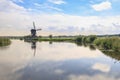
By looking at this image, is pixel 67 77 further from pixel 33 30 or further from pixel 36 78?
pixel 33 30

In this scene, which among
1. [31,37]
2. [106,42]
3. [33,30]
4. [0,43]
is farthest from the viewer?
[31,37]

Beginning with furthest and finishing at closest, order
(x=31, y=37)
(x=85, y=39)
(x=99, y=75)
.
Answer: (x=31, y=37), (x=85, y=39), (x=99, y=75)

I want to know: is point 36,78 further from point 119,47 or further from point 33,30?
point 33,30

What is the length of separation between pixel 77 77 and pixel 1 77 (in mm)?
6226

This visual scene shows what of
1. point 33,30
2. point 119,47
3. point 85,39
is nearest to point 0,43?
point 85,39

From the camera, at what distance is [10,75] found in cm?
2262

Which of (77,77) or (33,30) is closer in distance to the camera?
(77,77)

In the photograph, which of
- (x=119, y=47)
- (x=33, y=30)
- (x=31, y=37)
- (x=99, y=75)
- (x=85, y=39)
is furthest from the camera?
(x=31, y=37)

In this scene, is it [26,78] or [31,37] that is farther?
[31,37]

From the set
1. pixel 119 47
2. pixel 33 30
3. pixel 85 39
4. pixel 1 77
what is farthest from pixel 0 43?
pixel 1 77

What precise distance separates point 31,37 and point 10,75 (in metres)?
111

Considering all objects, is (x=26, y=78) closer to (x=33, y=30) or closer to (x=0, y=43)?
(x=0, y=43)

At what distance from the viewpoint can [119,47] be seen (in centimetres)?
4756

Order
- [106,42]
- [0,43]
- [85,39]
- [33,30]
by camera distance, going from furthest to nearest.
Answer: [33,30], [85,39], [0,43], [106,42]
